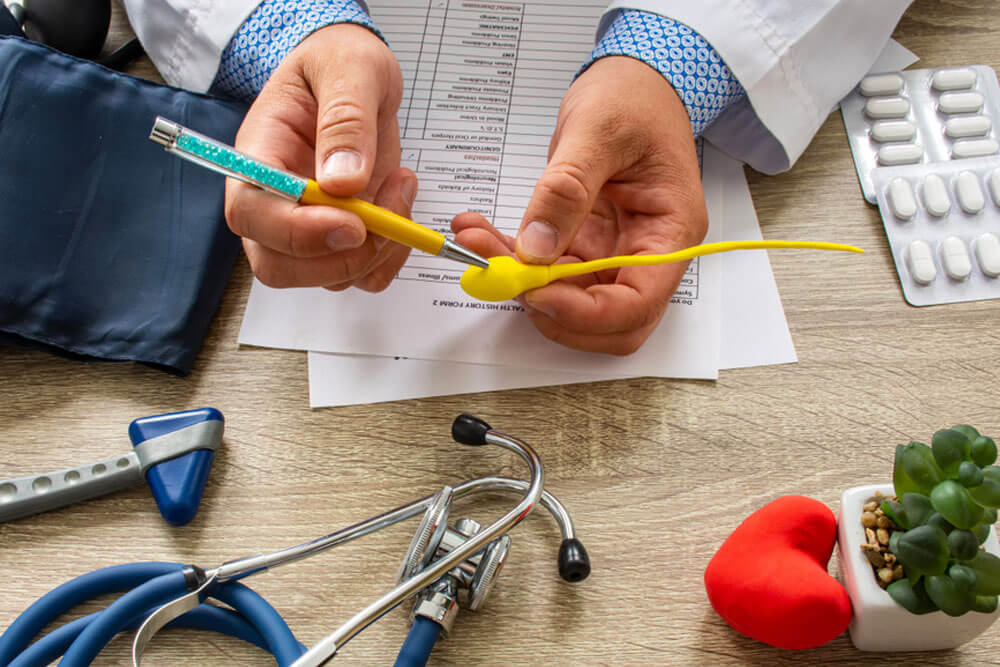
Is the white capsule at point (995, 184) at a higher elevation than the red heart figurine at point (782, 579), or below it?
higher

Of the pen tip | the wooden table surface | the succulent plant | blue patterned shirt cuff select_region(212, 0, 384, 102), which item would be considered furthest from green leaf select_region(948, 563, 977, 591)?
blue patterned shirt cuff select_region(212, 0, 384, 102)

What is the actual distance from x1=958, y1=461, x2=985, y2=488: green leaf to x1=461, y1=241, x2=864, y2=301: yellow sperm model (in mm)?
219

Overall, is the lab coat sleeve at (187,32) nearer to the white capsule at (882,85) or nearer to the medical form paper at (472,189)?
the medical form paper at (472,189)

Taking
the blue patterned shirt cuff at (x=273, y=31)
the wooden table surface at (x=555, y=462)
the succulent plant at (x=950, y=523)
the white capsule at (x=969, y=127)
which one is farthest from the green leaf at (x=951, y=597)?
the blue patterned shirt cuff at (x=273, y=31)

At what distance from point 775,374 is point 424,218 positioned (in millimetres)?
319

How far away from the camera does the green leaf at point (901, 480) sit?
1.21 feet

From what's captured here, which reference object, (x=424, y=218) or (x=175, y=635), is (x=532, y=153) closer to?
(x=424, y=218)

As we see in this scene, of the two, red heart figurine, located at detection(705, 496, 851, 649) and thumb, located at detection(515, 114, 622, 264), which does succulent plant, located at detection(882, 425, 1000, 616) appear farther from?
thumb, located at detection(515, 114, 622, 264)

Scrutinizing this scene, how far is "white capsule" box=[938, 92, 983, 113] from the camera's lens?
0.62 metres

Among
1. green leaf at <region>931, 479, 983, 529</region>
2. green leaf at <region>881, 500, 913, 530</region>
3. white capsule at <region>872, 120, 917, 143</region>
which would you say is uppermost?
white capsule at <region>872, 120, 917, 143</region>

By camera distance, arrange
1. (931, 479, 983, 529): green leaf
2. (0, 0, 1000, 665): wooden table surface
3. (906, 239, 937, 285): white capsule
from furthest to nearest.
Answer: (906, 239, 937, 285): white capsule, (0, 0, 1000, 665): wooden table surface, (931, 479, 983, 529): green leaf

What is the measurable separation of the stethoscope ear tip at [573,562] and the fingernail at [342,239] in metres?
0.24

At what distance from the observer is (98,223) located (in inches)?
22.0

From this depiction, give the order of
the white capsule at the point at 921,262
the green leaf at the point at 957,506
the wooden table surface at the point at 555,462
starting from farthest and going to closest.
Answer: the white capsule at the point at 921,262
the wooden table surface at the point at 555,462
the green leaf at the point at 957,506
